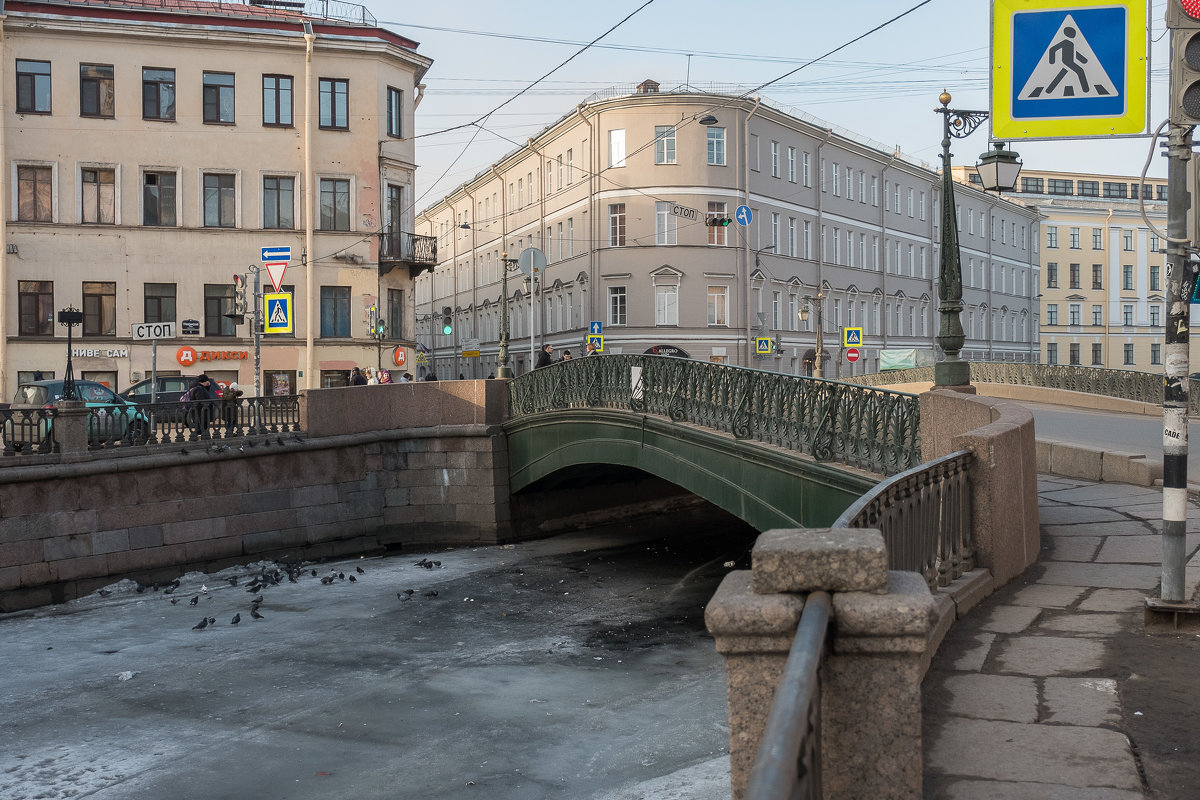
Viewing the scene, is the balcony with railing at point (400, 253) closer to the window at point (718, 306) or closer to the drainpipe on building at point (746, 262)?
the window at point (718, 306)

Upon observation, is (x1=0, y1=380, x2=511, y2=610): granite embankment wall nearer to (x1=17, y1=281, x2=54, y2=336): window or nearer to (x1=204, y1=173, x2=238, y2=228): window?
(x1=204, y1=173, x2=238, y2=228): window

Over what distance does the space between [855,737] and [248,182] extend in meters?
31.4

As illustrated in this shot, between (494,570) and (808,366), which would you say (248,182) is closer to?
(494,570)

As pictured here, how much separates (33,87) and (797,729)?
3303 cm

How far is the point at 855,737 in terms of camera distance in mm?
3021

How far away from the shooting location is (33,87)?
97.8ft

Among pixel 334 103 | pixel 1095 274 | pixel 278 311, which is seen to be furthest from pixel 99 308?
pixel 1095 274

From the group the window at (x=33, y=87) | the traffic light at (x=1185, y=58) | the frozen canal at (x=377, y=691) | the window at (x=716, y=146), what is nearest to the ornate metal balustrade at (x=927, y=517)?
the traffic light at (x=1185, y=58)

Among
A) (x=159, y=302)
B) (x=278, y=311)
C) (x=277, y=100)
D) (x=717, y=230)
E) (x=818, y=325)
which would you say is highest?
(x=277, y=100)

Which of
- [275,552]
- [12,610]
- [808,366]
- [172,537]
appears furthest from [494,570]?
[808,366]

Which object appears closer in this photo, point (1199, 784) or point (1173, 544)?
point (1199, 784)

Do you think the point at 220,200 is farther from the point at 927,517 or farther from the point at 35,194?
the point at 927,517

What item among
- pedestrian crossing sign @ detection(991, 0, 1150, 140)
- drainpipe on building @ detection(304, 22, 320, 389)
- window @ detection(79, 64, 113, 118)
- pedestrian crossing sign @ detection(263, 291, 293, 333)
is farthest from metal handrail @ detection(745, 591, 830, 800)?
window @ detection(79, 64, 113, 118)

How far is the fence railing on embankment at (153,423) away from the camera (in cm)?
1703
